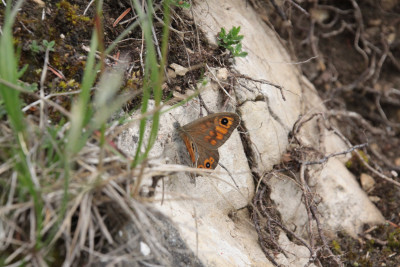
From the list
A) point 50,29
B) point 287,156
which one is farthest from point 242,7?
point 50,29

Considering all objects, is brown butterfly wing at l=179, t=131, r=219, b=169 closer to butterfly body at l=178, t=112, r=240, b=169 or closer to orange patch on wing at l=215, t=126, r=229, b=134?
butterfly body at l=178, t=112, r=240, b=169

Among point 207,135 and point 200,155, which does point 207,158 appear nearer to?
point 200,155

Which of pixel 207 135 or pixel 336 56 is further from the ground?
pixel 207 135

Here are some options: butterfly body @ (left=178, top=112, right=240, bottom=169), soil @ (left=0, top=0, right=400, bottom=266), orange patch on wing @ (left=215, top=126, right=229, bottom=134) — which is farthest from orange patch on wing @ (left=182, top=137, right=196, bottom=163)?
soil @ (left=0, top=0, right=400, bottom=266)

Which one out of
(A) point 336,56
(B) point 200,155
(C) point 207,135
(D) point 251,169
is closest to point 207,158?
(B) point 200,155

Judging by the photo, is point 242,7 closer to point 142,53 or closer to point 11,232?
point 142,53

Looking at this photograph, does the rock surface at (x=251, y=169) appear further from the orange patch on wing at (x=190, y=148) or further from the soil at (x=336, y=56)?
the soil at (x=336, y=56)

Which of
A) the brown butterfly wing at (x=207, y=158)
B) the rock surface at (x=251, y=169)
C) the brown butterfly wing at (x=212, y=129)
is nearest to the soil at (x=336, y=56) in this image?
the rock surface at (x=251, y=169)
